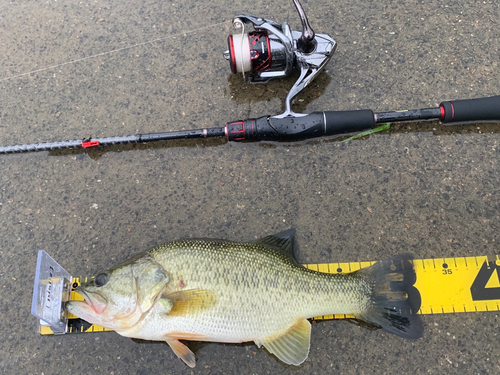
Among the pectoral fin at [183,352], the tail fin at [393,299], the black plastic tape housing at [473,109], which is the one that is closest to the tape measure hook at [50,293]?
the pectoral fin at [183,352]

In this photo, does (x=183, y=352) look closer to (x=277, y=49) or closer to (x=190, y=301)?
(x=190, y=301)

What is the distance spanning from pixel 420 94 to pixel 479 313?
168 cm

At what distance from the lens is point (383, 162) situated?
2.50m

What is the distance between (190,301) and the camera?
1.89 meters

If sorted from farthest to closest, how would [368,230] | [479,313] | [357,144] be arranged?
[357,144], [368,230], [479,313]

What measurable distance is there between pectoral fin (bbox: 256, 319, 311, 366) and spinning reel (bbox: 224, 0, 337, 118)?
1472mm

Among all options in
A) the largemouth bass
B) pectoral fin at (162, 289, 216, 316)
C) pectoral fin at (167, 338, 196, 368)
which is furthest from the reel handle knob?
pectoral fin at (167, 338, 196, 368)

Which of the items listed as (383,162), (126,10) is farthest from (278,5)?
(383,162)

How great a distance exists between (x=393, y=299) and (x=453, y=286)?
0.50 m

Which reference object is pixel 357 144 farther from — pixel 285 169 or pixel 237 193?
pixel 237 193

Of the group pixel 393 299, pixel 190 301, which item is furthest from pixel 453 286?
pixel 190 301

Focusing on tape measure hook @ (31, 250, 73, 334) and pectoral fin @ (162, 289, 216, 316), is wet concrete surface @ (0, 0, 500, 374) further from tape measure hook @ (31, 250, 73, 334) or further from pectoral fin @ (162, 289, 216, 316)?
pectoral fin @ (162, 289, 216, 316)

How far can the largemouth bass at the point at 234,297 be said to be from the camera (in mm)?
1917

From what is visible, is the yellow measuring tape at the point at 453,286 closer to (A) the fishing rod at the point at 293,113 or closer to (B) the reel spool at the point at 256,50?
(A) the fishing rod at the point at 293,113
